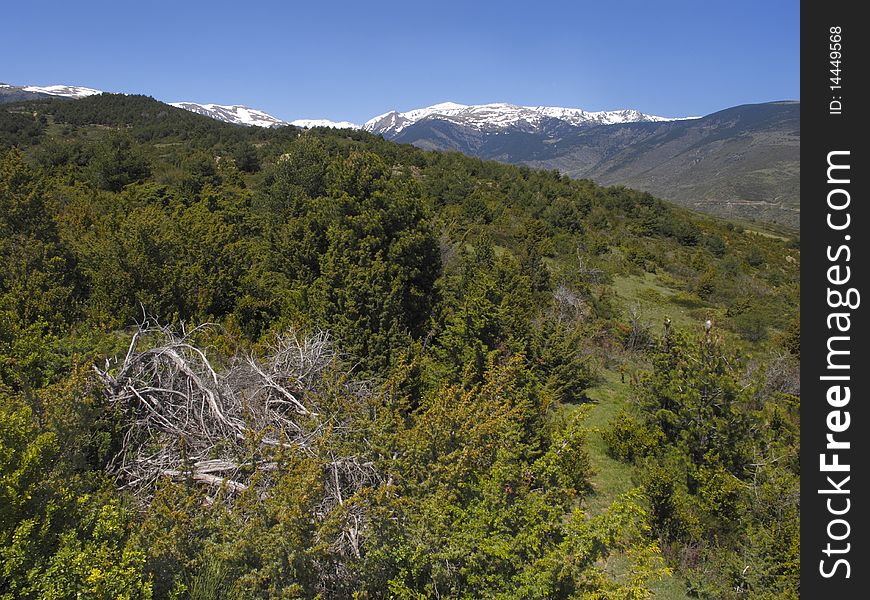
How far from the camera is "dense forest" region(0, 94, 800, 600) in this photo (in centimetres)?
375

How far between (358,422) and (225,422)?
190 cm

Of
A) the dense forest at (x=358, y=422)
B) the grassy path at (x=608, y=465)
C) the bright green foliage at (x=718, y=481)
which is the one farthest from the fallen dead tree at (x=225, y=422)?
the bright green foliage at (x=718, y=481)

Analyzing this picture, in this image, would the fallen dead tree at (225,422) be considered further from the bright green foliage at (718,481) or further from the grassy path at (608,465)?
the bright green foliage at (718,481)

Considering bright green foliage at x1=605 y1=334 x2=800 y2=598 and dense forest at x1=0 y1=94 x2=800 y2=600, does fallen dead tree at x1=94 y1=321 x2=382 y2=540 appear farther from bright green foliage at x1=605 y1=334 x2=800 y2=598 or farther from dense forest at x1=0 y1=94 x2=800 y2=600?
bright green foliage at x1=605 y1=334 x2=800 y2=598

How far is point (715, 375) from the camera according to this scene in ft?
23.7

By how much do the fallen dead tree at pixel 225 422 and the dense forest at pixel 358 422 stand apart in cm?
5

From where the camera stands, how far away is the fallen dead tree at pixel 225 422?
4.87 metres

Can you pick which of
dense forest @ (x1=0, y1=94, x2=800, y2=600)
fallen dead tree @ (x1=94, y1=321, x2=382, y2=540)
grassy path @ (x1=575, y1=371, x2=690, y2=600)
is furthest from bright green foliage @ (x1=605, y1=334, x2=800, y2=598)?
fallen dead tree @ (x1=94, y1=321, x2=382, y2=540)

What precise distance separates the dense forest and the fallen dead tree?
0.05 m

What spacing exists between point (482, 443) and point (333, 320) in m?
5.05

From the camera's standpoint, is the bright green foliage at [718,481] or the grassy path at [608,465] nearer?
the bright green foliage at [718,481]

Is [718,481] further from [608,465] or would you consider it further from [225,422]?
[225,422]

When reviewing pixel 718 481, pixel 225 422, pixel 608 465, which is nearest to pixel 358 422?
pixel 225 422
